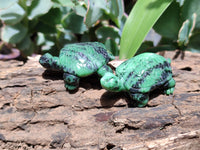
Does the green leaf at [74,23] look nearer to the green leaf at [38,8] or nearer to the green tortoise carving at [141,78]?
the green leaf at [38,8]

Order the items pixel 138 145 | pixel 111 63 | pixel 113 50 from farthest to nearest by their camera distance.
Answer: pixel 113 50 < pixel 111 63 < pixel 138 145

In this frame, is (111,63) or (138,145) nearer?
(138,145)

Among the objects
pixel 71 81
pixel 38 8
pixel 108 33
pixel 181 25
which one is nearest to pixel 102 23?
pixel 108 33

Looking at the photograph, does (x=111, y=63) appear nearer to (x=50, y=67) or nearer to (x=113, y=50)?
(x=113, y=50)

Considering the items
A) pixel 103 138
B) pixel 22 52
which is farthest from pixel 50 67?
pixel 22 52

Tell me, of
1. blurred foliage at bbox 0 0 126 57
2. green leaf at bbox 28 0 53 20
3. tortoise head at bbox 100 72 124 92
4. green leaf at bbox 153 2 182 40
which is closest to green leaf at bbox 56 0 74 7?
blurred foliage at bbox 0 0 126 57

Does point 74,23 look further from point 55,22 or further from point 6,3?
point 6,3

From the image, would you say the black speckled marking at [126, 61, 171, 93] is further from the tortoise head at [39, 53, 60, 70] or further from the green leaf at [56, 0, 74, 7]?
the green leaf at [56, 0, 74, 7]

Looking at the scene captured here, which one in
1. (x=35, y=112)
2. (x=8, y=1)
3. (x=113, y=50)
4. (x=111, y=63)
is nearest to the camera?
(x=35, y=112)
